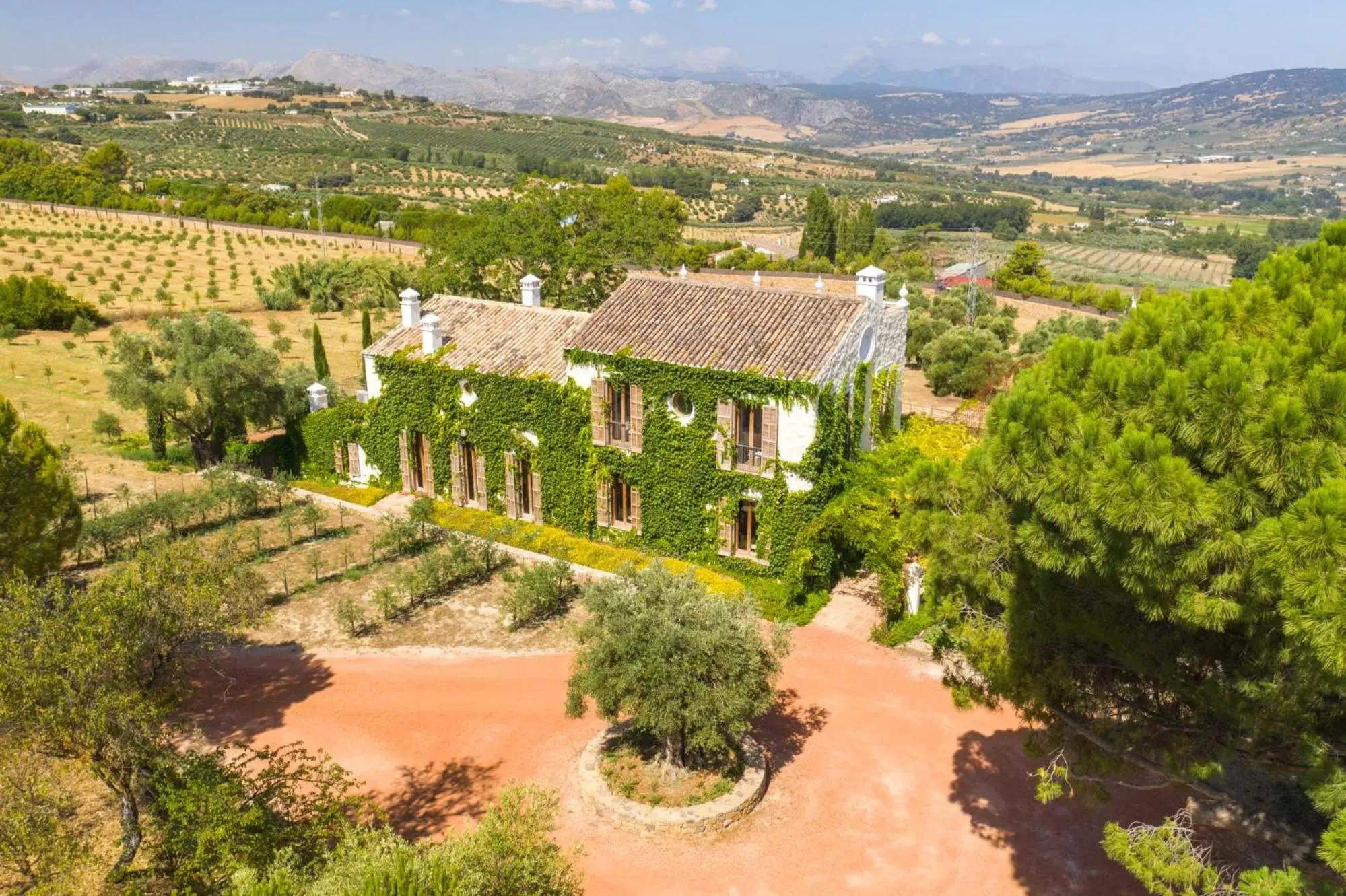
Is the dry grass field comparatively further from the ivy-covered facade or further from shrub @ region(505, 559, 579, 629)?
shrub @ region(505, 559, 579, 629)

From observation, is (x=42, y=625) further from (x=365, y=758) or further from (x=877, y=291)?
(x=877, y=291)

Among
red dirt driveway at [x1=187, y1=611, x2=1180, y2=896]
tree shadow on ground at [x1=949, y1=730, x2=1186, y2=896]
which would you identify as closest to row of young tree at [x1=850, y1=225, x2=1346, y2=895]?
tree shadow on ground at [x1=949, y1=730, x2=1186, y2=896]

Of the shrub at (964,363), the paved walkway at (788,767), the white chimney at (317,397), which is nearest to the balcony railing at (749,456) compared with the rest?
the paved walkway at (788,767)

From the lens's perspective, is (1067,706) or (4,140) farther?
(4,140)

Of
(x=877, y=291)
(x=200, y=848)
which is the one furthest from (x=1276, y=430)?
(x=877, y=291)

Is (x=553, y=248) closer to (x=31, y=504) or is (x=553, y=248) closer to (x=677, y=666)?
(x=31, y=504)

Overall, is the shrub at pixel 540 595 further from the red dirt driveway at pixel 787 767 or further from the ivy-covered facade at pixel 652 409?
the ivy-covered facade at pixel 652 409

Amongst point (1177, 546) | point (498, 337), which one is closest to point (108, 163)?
point (498, 337)
